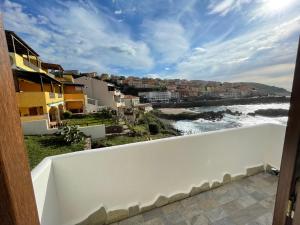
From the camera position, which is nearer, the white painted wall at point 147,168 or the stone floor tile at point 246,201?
the white painted wall at point 147,168

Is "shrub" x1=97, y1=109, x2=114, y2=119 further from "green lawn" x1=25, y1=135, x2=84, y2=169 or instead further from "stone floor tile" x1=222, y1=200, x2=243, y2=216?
"stone floor tile" x1=222, y1=200, x2=243, y2=216

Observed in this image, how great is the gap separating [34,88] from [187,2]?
11072 mm

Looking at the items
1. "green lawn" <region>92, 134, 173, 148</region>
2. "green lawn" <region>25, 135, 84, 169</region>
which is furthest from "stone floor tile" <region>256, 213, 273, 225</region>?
"green lawn" <region>92, 134, 173, 148</region>

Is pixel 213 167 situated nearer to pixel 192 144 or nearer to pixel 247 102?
pixel 192 144

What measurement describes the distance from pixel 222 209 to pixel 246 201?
37 cm

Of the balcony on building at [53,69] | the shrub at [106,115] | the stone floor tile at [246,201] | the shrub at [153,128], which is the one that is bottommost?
the shrub at [153,128]

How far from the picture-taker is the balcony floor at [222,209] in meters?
1.76

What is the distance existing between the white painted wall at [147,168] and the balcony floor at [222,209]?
156 millimetres

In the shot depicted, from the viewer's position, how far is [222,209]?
1.91 metres

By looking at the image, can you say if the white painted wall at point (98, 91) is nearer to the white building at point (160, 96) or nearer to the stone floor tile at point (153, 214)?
the white building at point (160, 96)

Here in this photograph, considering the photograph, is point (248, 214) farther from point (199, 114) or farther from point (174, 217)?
point (199, 114)

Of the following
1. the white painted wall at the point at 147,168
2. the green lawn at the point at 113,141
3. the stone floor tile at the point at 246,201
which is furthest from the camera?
the green lawn at the point at 113,141

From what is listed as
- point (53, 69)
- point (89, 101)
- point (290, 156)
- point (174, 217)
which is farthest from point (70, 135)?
point (53, 69)

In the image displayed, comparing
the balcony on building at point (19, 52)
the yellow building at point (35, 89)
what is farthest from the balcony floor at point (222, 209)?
the balcony on building at point (19, 52)
